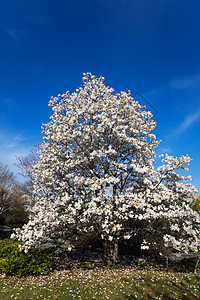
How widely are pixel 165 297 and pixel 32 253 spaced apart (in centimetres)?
728

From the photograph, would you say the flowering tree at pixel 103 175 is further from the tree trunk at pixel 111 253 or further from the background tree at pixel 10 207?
the background tree at pixel 10 207

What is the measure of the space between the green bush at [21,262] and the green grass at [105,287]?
77 cm

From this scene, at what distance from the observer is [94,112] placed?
40.3 ft

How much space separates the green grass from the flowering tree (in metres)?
1.50

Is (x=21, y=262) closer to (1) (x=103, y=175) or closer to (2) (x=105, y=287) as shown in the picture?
(2) (x=105, y=287)

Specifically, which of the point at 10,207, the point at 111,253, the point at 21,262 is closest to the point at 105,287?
the point at 111,253

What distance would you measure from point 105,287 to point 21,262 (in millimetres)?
5237

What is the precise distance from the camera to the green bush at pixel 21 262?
10531mm

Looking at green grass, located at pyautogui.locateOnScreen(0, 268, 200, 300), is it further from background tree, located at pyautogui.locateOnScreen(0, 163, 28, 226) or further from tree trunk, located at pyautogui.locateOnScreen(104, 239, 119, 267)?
background tree, located at pyautogui.locateOnScreen(0, 163, 28, 226)

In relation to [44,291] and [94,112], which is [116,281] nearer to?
[44,291]

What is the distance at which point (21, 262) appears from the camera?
35.2ft

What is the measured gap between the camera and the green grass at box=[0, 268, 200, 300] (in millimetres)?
7461

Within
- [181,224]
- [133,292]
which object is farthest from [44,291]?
[181,224]

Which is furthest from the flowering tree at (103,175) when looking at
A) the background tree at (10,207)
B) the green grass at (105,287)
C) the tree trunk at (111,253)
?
the background tree at (10,207)
